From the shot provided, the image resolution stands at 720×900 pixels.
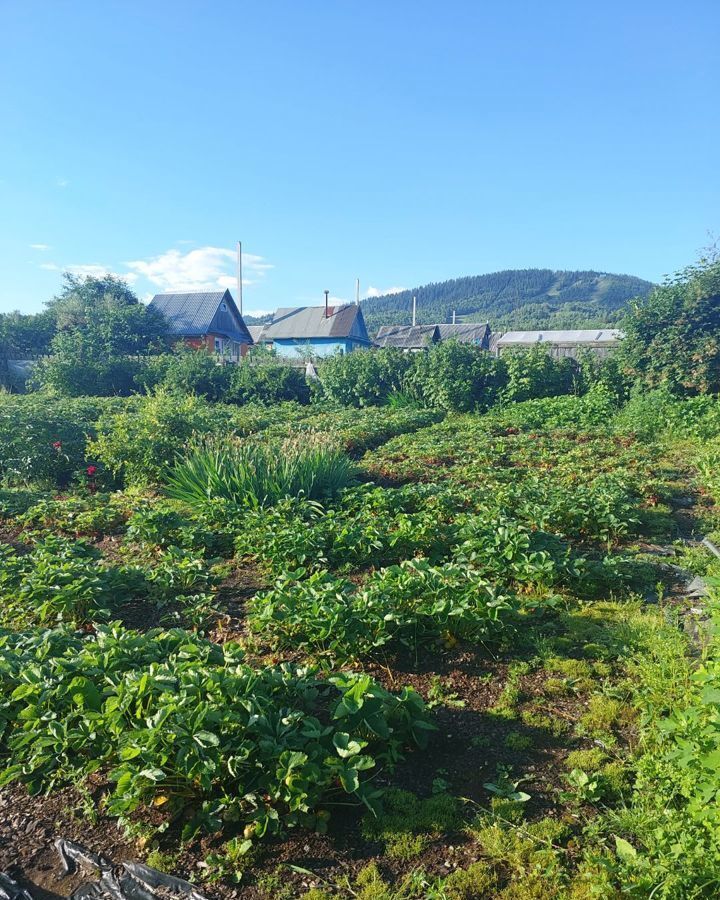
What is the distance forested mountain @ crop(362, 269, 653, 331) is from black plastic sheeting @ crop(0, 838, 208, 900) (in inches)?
4287

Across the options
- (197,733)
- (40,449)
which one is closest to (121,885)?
(197,733)

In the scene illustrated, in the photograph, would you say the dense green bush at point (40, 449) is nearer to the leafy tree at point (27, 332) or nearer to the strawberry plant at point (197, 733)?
the strawberry plant at point (197, 733)

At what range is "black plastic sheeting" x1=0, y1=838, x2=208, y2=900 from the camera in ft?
6.73

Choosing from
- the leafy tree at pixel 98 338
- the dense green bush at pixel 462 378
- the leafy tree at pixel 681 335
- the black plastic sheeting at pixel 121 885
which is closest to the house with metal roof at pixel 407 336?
the leafy tree at pixel 98 338

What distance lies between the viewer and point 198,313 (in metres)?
39.2

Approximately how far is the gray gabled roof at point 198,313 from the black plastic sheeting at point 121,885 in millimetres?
37695

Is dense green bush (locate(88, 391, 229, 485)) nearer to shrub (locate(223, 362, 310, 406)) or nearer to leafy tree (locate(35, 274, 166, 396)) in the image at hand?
shrub (locate(223, 362, 310, 406))

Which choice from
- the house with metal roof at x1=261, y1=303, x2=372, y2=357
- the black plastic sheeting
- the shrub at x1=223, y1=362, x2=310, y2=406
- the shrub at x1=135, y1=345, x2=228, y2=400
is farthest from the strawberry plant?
the house with metal roof at x1=261, y1=303, x2=372, y2=357

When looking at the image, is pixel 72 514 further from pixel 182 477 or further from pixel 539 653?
pixel 539 653

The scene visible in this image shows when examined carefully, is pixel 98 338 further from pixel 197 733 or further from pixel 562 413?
pixel 197 733

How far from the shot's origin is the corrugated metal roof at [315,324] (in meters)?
42.9

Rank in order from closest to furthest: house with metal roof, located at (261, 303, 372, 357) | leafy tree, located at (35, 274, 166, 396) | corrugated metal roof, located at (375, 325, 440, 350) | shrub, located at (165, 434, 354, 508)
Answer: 1. shrub, located at (165, 434, 354, 508)
2. leafy tree, located at (35, 274, 166, 396)
3. house with metal roof, located at (261, 303, 372, 357)
4. corrugated metal roof, located at (375, 325, 440, 350)

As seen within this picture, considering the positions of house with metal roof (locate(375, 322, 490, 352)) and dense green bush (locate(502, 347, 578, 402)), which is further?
house with metal roof (locate(375, 322, 490, 352))

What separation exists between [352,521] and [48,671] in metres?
2.86
